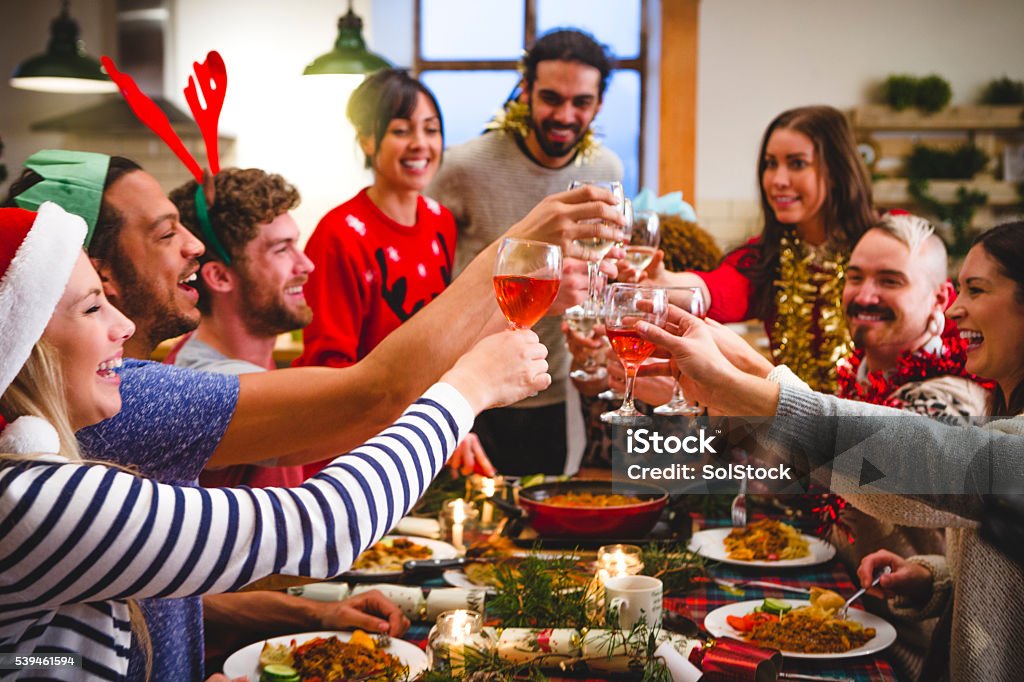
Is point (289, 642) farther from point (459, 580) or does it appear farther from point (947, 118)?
point (947, 118)

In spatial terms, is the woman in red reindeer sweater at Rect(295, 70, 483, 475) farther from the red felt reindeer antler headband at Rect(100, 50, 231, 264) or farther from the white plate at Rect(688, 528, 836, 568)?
the white plate at Rect(688, 528, 836, 568)

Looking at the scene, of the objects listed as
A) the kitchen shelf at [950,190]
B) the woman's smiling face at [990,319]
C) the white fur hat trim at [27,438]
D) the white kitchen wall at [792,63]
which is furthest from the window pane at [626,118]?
the white fur hat trim at [27,438]

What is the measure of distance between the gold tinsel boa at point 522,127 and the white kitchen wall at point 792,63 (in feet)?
7.25

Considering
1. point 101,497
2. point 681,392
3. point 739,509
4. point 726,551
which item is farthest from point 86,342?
point 739,509

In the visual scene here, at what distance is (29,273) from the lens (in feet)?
3.28

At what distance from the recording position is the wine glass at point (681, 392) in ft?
4.92

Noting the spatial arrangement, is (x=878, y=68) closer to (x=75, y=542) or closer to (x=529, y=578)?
(x=529, y=578)

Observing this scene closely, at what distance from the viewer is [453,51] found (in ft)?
19.2

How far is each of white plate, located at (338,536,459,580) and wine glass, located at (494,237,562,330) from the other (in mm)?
643

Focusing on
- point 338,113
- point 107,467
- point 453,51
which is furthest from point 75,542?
point 453,51

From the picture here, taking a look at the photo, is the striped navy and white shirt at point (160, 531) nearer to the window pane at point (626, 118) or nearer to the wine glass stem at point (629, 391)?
the wine glass stem at point (629, 391)

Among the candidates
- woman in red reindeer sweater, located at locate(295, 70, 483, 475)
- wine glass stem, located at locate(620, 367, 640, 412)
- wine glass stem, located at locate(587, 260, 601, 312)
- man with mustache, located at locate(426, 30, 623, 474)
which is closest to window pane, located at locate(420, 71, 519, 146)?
man with mustache, located at locate(426, 30, 623, 474)

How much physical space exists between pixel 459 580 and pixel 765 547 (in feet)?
1.96

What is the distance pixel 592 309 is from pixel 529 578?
0.53 meters
